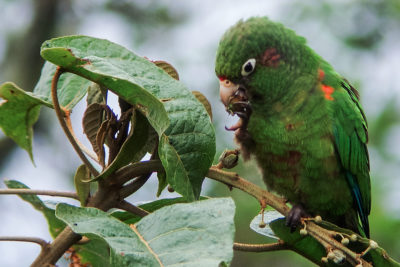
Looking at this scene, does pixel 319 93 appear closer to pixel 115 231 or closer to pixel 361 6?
pixel 115 231

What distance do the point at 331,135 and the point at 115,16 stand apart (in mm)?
8821

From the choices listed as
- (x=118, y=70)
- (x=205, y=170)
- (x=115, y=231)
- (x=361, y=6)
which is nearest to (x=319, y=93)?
(x=205, y=170)

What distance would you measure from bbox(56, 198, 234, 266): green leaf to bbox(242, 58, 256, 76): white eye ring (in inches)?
49.6

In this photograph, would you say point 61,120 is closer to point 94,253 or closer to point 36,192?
point 36,192

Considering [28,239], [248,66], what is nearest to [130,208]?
[28,239]

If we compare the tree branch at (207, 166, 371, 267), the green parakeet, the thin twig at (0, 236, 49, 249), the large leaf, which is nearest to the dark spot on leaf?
the green parakeet

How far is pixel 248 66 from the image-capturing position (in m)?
2.71

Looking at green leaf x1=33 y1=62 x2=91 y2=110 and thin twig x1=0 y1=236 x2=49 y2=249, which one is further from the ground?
green leaf x1=33 y1=62 x2=91 y2=110

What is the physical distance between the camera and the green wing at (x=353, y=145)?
2.70 m

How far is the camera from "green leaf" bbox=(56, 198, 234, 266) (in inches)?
54.2

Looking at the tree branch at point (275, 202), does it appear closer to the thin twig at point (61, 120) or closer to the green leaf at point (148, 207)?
the green leaf at point (148, 207)

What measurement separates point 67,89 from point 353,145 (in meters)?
1.35

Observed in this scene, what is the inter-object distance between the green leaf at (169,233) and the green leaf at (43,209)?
415 mm

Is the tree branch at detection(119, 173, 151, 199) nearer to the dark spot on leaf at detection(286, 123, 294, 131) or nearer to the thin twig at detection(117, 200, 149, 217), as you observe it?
the thin twig at detection(117, 200, 149, 217)
